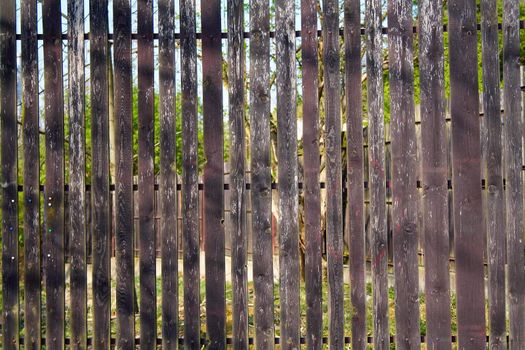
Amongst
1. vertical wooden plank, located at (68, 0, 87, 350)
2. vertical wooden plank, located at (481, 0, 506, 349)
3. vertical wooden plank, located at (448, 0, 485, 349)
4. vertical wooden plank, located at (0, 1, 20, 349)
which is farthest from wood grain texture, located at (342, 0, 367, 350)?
vertical wooden plank, located at (0, 1, 20, 349)

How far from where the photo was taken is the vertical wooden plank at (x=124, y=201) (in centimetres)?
356

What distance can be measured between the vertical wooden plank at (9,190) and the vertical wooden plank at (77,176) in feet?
1.19

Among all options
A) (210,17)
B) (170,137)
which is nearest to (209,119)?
(170,137)

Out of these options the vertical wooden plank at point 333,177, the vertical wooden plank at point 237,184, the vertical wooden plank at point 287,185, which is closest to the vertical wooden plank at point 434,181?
the vertical wooden plank at point 333,177

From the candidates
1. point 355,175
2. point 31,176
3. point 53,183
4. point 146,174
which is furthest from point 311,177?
point 31,176

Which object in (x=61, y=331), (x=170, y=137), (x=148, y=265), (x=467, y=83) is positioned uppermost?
(x=467, y=83)

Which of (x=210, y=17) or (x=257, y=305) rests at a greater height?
(x=210, y=17)

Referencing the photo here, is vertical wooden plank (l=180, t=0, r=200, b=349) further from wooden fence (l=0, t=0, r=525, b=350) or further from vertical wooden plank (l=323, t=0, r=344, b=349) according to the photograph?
vertical wooden plank (l=323, t=0, r=344, b=349)

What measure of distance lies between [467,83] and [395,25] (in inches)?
22.7

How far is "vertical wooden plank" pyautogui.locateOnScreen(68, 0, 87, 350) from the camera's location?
357cm

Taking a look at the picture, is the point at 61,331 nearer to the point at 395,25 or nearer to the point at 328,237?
the point at 328,237

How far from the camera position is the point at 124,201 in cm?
357

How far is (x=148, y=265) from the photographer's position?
3.55 meters

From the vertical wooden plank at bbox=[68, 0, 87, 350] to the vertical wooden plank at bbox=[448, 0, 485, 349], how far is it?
7.58 ft
